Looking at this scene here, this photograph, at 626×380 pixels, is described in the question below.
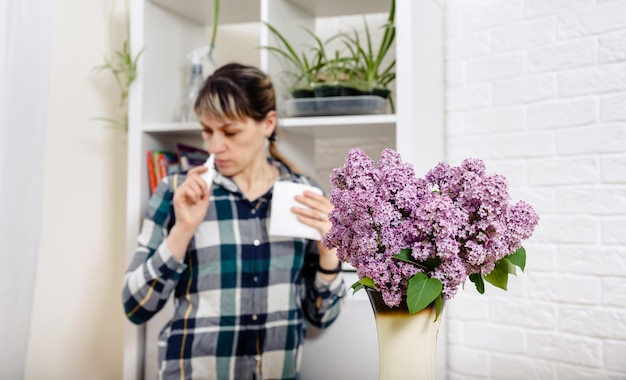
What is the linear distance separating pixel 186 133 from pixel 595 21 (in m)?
1.16

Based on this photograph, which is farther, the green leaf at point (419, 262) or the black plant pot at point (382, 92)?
the black plant pot at point (382, 92)

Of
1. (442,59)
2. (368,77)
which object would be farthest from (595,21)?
(368,77)

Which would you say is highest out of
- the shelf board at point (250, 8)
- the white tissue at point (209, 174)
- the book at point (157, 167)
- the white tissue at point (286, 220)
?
the shelf board at point (250, 8)

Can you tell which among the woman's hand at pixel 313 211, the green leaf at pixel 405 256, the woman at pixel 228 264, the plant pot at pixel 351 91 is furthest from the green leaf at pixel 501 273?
the plant pot at pixel 351 91

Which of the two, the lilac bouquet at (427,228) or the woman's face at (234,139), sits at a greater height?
the woman's face at (234,139)

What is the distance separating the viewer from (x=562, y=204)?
1716 mm

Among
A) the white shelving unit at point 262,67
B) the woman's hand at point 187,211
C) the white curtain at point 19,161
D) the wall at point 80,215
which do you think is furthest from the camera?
the wall at point 80,215

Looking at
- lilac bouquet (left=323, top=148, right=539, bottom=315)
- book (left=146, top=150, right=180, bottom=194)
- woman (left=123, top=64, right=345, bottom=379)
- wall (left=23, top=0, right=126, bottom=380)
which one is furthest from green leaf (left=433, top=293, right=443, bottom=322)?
wall (left=23, top=0, right=126, bottom=380)

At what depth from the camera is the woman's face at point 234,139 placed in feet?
5.13

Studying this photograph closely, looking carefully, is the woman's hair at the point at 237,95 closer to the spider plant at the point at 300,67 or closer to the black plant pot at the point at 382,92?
the spider plant at the point at 300,67

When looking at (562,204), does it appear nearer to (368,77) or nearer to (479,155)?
(479,155)

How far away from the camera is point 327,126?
1721 mm

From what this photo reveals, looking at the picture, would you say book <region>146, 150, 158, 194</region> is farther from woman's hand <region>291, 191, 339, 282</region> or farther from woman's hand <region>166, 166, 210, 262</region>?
woman's hand <region>291, 191, 339, 282</region>

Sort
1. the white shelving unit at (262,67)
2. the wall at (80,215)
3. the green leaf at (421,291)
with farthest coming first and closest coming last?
the wall at (80,215) < the white shelving unit at (262,67) < the green leaf at (421,291)
